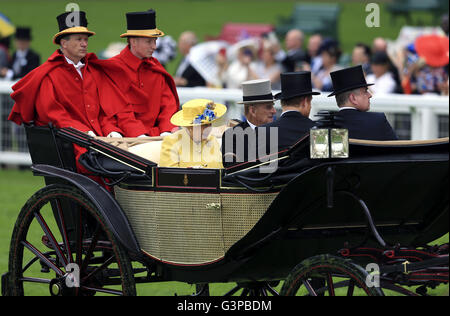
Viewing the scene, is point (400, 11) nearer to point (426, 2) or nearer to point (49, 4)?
point (426, 2)

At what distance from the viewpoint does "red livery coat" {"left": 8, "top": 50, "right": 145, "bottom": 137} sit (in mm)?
6320

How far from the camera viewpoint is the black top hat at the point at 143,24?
265 inches

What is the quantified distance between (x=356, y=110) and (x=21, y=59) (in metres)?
9.85

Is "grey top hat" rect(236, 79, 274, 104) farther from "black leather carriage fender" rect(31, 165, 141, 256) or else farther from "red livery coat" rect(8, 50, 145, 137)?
"black leather carriage fender" rect(31, 165, 141, 256)

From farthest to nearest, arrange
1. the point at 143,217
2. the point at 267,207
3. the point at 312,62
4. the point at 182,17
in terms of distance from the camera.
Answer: the point at 182,17 < the point at 312,62 < the point at 143,217 < the point at 267,207

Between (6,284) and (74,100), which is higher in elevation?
(74,100)

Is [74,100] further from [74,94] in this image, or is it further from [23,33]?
[23,33]

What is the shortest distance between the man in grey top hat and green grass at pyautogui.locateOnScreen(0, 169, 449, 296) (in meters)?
1.61

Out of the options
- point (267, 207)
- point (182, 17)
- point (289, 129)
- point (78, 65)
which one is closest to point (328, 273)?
point (267, 207)

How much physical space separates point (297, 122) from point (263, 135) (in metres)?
0.23

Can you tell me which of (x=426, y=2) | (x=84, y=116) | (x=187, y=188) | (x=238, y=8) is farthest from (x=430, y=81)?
(x=238, y=8)

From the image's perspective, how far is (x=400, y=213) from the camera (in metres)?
5.14

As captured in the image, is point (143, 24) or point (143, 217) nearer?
point (143, 217)

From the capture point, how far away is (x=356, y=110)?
5426mm
